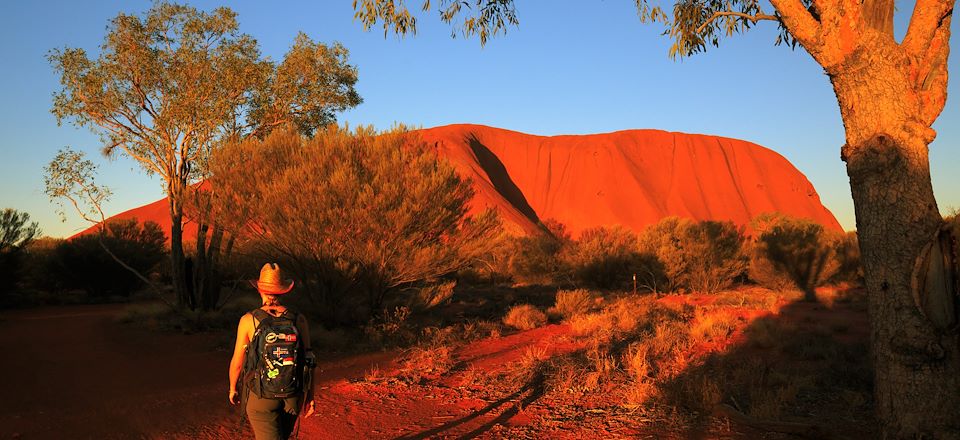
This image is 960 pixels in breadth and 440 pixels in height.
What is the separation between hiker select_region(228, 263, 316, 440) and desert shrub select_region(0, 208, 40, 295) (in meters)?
21.3

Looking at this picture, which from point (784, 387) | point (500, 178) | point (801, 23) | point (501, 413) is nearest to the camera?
point (801, 23)

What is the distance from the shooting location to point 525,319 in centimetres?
1389

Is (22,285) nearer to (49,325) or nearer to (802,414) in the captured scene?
(49,325)

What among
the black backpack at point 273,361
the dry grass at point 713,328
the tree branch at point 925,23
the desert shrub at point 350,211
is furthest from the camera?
the desert shrub at point 350,211

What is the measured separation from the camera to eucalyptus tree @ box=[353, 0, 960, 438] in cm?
391

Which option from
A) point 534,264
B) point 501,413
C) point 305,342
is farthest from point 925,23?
point 534,264

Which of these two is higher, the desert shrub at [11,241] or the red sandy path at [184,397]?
the desert shrub at [11,241]

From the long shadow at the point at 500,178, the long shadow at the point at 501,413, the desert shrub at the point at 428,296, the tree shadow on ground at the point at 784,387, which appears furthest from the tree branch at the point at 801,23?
the long shadow at the point at 500,178

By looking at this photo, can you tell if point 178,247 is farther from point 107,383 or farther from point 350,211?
point 107,383

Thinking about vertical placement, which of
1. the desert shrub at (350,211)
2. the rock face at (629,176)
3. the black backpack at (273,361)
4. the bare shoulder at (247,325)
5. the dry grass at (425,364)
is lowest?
the dry grass at (425,364)

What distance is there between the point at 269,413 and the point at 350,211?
8.47 m

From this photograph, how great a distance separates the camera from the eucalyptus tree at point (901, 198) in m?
3.91

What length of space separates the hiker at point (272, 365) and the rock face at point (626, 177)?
54666 millimetres

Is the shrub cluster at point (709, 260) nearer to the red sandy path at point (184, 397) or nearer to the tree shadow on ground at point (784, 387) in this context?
the tree shadow on ground at point (784, 387)
